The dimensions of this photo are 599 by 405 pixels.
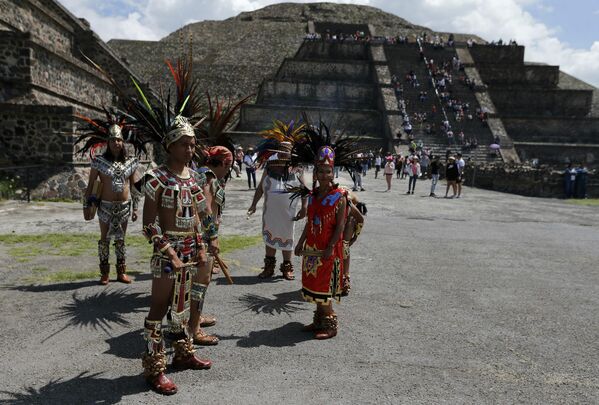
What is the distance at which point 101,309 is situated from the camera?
15.3 ft

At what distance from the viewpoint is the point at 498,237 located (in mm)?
9609

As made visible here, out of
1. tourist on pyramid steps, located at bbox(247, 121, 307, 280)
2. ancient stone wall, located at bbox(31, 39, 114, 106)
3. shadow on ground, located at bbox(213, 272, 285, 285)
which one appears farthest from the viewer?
ancient stone wall, located at bbox(31, 39, 114, 106)

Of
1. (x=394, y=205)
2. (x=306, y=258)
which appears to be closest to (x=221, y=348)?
(x=306, y=258)

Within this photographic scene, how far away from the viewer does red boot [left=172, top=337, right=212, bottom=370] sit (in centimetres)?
344

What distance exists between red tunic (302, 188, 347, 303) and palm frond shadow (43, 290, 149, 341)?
1.74 meters

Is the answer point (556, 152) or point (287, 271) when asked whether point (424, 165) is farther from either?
point (287, 271)

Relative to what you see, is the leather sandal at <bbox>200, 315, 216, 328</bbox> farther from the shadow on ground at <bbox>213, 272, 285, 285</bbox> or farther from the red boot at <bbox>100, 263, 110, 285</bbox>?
the red boot at <bbox>100, 263, 110, 285</bbox>

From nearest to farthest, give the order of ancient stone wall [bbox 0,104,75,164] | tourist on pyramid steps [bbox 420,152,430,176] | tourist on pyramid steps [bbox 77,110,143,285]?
1. tourist on pyramid steps [bbox 77,110,143,285]
2. ancient stone wall [bbox 0,104,75,164]
3. tourist on pyramid steps [bbox 420,152,430,176]

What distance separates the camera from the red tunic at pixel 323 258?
163 inches

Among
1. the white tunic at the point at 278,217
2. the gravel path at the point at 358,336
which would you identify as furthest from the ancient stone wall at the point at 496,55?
the white tunic at the point at 278,217

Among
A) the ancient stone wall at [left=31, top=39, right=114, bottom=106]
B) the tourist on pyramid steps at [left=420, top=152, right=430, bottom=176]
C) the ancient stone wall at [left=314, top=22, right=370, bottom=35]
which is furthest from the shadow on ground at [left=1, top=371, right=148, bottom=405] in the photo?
the ancient stone wall at [left=314, top=22, right=370, bottom=35]

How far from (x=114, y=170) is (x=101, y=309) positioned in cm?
164

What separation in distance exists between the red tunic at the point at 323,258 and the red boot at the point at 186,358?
112cm

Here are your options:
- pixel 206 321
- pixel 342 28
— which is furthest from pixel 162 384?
pixel 342 28
